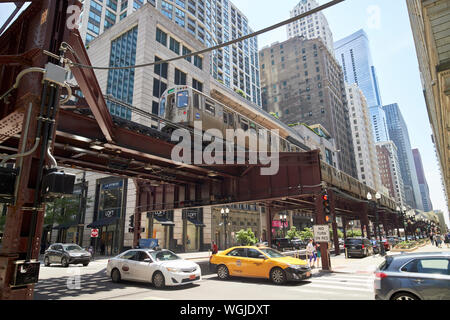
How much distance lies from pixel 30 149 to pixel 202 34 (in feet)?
245

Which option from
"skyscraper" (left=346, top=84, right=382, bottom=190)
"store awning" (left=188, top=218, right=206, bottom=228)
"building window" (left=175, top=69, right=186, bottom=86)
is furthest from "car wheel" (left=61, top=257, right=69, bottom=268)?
"skyscraper" (left=346, top=84, right=382, bottom=190)

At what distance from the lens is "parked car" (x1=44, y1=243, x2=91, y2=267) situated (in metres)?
20.5

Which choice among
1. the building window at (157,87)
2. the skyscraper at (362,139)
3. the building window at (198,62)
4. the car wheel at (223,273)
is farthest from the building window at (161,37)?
the skyscraper at (362,139)

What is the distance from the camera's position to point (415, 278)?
21.0ft

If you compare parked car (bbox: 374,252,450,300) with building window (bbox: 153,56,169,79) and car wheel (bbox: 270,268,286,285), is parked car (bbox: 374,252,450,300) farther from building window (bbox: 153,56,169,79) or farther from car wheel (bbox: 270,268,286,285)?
building window (bbox: 153,56,169,79)

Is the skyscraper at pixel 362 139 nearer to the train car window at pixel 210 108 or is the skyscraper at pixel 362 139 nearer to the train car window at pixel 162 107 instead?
the train car window at pixel 210 108

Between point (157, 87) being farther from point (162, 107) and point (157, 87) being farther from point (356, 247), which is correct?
point (356, 247)

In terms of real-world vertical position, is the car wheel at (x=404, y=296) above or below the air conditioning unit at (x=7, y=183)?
below

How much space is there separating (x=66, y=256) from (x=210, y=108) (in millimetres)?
14556

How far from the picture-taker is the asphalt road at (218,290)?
360 inches

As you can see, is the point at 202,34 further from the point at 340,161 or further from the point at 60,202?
the point at 340,161

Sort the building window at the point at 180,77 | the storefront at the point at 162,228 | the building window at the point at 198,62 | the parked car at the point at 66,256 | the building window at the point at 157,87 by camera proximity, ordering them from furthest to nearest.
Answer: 1. the building window at the point at 198,62
2. the building window at the point at 180,77
3. the building window at the point at 157,87
4. the storefront at the point at 162,228
5. the parked car at the point at 66,256

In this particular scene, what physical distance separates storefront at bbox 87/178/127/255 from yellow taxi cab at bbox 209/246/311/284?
23492 millimetres

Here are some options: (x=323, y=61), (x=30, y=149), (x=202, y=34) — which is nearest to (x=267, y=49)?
(x=323, y=61)
